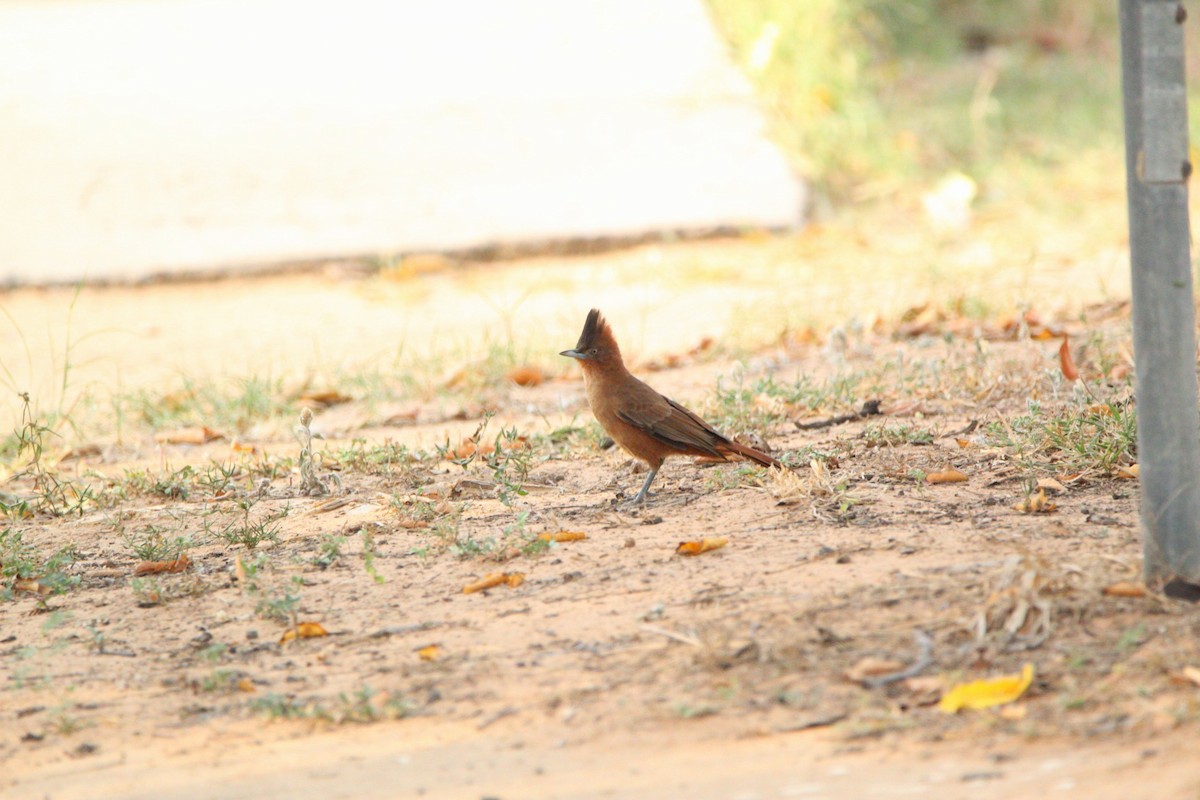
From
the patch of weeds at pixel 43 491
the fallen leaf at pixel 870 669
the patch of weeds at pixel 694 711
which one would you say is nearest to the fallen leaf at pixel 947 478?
the fallen leaf at pixel 870 669

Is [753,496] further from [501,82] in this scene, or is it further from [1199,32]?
[1199,32]

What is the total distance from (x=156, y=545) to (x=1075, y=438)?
2.63 m

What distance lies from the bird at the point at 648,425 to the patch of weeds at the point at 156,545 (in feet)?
4.08

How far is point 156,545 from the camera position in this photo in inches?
155

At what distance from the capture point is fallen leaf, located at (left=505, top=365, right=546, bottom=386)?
6062 mm

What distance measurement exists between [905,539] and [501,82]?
7.41 meters

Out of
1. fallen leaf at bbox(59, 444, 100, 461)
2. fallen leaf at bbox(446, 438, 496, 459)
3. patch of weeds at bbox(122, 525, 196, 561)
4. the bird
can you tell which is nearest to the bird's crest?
the bird

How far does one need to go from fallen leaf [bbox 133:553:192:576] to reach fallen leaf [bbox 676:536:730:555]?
1.34m

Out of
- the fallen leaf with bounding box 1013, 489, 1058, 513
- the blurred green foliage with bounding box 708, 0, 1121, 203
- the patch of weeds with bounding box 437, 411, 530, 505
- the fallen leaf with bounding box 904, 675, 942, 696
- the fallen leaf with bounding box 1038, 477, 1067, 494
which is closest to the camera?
the fallen leaf with bounding box 904, 675, 942, 696

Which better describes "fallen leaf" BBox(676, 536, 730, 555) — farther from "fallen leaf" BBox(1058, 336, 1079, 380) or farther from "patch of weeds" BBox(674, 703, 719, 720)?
"fallen leaf" BBox(1058, 336, 1079, 380)

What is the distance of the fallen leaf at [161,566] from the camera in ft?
12.4

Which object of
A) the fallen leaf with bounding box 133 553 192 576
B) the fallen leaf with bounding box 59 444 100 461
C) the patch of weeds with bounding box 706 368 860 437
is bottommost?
the fallen leaf with bounding box 133 553 192 576

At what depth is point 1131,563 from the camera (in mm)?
3119

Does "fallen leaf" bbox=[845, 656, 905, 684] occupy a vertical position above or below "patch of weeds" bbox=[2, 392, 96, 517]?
below
